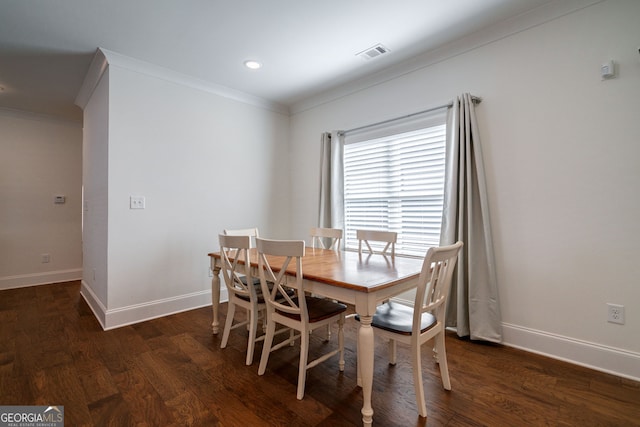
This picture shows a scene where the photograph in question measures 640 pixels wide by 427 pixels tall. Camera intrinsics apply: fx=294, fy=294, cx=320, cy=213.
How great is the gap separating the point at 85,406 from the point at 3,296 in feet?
11.3

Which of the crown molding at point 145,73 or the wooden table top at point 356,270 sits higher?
the crown molding at point 145,73

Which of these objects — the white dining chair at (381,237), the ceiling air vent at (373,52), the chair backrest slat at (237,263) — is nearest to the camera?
the chair backrest slat at (237,263)

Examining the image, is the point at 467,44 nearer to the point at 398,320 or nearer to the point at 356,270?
the point at 356,270

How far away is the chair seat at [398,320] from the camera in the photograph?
1.64 m

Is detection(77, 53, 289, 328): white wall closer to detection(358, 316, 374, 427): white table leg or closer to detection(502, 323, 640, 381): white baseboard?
detection(358, 316, 374, 427): white table leg

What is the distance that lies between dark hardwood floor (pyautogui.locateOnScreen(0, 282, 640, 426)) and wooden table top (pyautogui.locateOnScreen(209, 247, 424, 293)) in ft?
2.32

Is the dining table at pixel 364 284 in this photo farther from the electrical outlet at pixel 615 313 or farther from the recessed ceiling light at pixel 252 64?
the recessed ceiling light at pixel 252 64

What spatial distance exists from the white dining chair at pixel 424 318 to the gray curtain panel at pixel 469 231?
82 centimetres

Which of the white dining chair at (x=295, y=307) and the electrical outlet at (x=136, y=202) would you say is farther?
the electrical outlet at (x=136, y=202)

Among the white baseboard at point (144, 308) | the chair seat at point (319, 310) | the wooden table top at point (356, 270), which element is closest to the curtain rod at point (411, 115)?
the wooden table top at point (356, 270)

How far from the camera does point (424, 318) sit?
1796mm

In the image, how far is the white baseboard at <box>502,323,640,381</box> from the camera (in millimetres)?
1911

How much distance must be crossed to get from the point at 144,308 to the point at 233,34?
2734mm

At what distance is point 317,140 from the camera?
4016 mm
